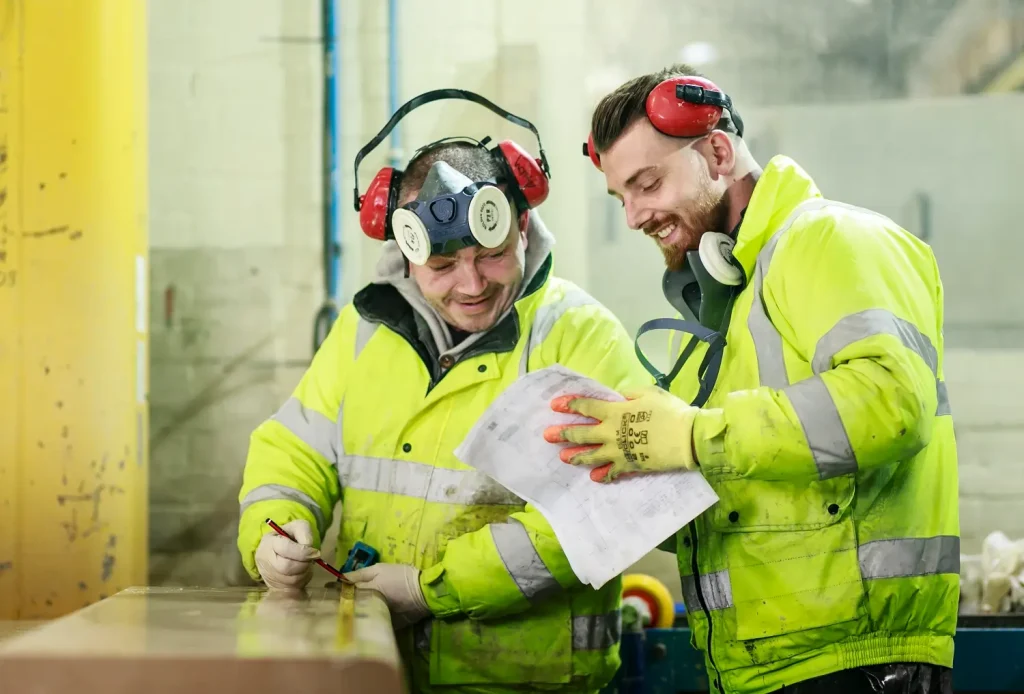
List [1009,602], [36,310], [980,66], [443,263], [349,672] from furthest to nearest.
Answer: [980,66] < [1009,602] < [36,310] < [443,263] < [349,672]

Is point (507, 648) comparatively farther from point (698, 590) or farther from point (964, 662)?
point (964, 662)

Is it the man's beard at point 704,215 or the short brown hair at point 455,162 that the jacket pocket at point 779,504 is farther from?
the short brown hair at point 455,162

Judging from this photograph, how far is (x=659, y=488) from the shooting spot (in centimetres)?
164

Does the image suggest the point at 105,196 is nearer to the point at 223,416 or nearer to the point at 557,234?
the point at 223,416

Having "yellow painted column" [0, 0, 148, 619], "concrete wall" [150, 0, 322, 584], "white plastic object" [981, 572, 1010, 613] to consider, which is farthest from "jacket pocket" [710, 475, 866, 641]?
"concrete wall" [150, 0, 322, 584]

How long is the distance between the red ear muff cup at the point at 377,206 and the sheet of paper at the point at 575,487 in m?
0.48

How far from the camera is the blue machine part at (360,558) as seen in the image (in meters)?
1.93

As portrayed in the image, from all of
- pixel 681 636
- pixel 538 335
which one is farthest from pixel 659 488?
pixel 681 636

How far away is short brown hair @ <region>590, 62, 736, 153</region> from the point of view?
1.88 metres

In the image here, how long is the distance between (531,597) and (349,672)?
80cm

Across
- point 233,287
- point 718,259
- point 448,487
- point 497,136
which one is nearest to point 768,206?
point 718,259

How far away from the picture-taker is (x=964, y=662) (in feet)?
7.95

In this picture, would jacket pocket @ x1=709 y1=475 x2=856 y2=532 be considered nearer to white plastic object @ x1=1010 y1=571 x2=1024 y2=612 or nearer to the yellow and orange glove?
the yellow and orange glove

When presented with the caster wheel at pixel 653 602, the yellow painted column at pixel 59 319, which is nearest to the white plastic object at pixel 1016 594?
the caster wheel at pixel 653 602
